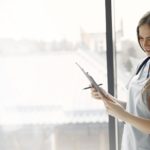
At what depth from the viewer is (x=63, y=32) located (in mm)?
1796

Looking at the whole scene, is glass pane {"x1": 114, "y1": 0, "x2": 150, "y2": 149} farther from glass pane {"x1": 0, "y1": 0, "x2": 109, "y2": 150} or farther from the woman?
the woman

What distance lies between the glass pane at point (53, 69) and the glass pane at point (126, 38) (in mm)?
79

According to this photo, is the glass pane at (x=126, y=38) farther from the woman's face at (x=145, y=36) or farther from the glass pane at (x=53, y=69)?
the woman's face at (x=145, y=36)

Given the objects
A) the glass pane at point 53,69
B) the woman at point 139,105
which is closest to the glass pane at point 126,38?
the glass pane at point 53,69

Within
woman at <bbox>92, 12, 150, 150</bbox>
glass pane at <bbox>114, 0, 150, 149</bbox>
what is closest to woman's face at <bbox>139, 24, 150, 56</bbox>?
woman at <bbox>92, 12, 150, 150</bbox>

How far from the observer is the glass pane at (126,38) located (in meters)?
1.74

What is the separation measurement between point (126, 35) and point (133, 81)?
466mm

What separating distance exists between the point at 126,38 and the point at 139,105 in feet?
1.82

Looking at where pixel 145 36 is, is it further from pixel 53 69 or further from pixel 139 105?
pixel 53 69

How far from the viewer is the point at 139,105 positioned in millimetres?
1302

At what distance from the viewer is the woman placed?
1.21 metres

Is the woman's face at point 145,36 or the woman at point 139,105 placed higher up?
the woman's face at point 145,36

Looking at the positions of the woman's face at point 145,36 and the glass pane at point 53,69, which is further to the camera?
the glass pane at point 53,69

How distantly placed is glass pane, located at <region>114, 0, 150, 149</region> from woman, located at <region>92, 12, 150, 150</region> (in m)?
0.39
